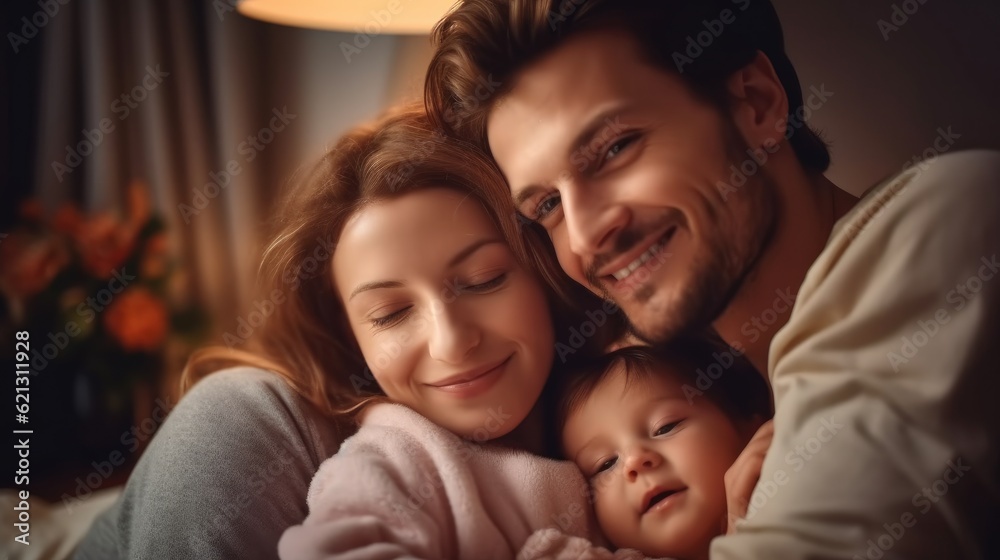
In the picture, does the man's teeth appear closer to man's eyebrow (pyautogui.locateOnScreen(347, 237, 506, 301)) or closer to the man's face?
the man's face

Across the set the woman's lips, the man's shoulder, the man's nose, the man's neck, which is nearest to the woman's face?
the woman's lips

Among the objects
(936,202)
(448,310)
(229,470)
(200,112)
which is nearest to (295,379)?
(229,470)

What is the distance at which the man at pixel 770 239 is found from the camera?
0.67m

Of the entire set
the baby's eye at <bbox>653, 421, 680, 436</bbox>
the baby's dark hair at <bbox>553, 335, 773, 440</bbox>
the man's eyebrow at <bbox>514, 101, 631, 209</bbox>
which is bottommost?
the baby's eye at <bbox>653, 421, 680, 436</bbox>

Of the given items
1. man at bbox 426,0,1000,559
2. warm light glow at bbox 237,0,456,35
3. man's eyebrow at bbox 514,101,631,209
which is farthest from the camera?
warm light glow at bbox 237,0,456,35

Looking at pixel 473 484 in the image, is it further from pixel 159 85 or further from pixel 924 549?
pixel 159 85

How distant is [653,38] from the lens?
0.80 metres

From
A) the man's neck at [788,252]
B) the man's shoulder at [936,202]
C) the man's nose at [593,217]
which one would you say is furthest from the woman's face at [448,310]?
the man's shoulder at [936,202]

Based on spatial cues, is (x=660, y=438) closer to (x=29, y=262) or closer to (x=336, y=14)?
(x=336, y=14)

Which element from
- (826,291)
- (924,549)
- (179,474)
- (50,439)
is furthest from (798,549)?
(50,439)

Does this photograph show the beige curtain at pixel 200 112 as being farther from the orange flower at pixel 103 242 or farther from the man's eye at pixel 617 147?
the man's eye at pixel 617 147

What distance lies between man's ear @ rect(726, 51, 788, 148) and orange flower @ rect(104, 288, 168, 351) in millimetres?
712

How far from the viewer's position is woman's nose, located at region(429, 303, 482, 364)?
0.83 metres

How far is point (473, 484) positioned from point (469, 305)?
18cm
